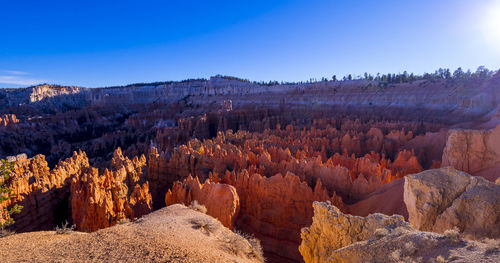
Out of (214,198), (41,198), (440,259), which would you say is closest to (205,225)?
(214,198)

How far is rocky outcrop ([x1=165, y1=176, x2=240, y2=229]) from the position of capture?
1043 centimetres

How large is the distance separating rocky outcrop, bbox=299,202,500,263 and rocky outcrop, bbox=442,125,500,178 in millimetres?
10204

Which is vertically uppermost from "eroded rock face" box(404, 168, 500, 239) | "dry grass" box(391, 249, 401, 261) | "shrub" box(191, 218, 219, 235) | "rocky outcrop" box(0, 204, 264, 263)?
"dry grass" box(391, 249, 401, 261)

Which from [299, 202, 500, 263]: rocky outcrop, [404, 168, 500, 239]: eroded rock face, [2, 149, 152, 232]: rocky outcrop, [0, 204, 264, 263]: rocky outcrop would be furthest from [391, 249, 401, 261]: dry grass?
[2, 149, 152, 232]: rocky outcrop

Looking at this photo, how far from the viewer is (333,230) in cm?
573

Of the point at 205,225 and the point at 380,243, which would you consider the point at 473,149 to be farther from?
the point at 205,225

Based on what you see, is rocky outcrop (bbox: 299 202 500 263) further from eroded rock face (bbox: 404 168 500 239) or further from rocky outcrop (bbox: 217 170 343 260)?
rocky outcrop (bbox: 217 170 343 260)

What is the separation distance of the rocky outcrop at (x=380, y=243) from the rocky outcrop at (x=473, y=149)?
1020 centimetres

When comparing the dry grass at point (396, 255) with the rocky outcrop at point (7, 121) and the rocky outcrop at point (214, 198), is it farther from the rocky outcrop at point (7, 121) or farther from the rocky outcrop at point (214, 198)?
the rocky outcrop at point (7, 121)

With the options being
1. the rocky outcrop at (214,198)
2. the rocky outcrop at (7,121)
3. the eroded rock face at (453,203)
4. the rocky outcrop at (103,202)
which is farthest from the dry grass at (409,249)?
the rocky outcrop at (7,121)

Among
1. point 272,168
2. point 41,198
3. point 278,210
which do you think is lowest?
point 278,210

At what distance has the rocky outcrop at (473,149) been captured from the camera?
11867 mm

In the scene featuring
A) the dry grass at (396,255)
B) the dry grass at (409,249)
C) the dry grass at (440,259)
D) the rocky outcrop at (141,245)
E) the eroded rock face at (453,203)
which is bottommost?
the rocky outcrop at (141,245)

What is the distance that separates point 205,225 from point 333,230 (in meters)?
3.49
